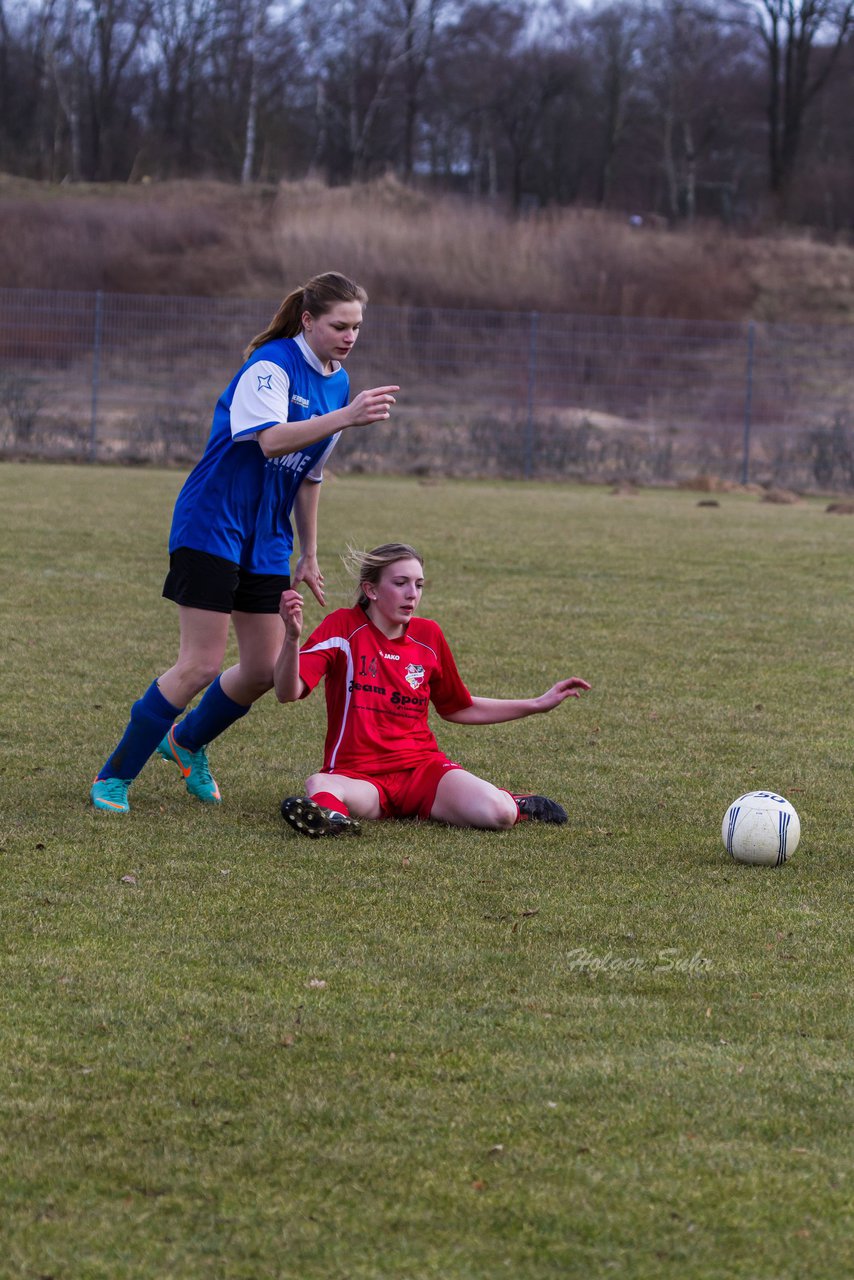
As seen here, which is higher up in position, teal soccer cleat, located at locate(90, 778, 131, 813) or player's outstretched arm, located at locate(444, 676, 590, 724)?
player's outstretched arm, located at locate(444, 676, 590, 724)

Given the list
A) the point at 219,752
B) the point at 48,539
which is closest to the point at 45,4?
the point at 48,539

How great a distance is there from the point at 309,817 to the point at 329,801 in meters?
0.17

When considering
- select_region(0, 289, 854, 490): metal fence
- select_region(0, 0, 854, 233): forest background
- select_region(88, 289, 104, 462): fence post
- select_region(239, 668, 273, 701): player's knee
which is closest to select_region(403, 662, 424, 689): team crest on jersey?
select_region(239, 668, 273, 701): player's knee

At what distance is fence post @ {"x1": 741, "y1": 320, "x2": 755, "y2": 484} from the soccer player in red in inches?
803

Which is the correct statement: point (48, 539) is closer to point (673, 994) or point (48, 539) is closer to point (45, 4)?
point (673, 994)

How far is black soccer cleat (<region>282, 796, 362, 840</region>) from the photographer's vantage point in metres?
4.69

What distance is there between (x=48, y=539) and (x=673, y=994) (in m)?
10.2

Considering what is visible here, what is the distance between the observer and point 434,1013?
3.24 meters

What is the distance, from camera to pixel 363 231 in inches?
1361

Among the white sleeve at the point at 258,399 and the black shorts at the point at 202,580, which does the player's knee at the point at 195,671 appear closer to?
the black shorts at the point at 202,580

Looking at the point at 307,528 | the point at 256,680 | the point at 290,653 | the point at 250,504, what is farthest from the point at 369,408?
the point at 256,680

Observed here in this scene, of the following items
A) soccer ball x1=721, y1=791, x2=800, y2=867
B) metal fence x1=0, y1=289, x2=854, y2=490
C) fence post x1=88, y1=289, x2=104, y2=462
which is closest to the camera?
soccer ball x1=721, y1=791, x2=800, y2=867

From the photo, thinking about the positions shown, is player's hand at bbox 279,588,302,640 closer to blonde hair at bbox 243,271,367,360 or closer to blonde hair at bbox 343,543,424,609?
blonde hair at bbox 343,543,424,609

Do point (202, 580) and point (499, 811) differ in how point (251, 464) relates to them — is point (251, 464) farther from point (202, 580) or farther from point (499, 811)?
point (499, 811)
